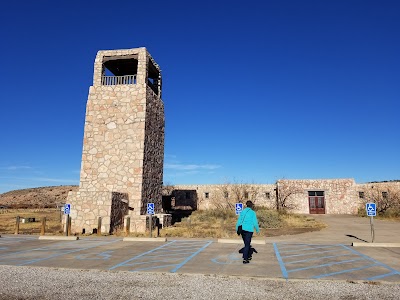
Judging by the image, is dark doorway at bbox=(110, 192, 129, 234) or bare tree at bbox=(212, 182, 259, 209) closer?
dark doorway at bbox=(110, 192, 129, 234)

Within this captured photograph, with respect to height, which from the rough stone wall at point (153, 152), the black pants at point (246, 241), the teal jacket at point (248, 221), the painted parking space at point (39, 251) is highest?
the rough stone wall at point (153, 152)

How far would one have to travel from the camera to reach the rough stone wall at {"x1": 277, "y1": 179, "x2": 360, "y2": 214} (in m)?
33.0

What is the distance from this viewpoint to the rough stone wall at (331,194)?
1297 inches

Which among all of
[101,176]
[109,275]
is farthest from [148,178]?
[109,275]

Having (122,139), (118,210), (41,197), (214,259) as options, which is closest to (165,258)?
(214,259)

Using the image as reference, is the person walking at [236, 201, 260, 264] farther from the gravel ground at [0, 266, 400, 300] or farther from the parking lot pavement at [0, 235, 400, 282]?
the gravel ground at [0, 266, 400, 300]

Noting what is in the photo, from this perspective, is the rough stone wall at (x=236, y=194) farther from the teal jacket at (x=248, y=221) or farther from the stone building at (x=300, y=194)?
the teal jacket at (x=248, y=221)

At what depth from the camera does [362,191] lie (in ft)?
108

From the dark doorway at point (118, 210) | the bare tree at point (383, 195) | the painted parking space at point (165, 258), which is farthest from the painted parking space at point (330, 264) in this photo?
the bare tree at point (383, 195)

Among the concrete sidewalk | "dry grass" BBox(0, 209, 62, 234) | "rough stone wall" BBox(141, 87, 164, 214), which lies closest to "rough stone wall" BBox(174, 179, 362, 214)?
"rough stone wall" BBox(141, 87, 164, 214)

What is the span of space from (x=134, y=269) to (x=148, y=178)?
39.1 feet

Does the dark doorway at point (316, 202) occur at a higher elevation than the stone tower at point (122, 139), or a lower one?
lower

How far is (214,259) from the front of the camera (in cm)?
881

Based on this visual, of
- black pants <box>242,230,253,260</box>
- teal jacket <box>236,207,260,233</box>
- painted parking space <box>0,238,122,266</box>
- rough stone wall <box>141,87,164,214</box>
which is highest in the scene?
rough stone wall <box>141,87,164,214</box>
